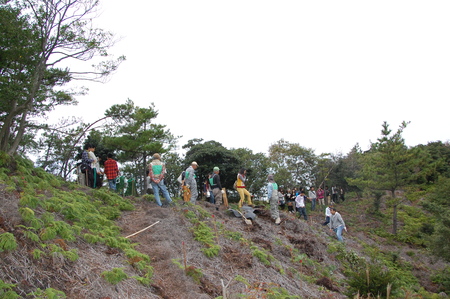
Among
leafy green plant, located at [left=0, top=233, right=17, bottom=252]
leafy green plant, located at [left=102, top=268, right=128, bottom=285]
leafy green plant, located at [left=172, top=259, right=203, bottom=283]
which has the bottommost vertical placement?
leafy green plant, located at [left=172, top=259, right=203, bottom=283]

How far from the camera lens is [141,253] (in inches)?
291

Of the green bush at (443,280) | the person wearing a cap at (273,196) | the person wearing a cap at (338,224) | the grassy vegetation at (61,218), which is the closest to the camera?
the grassy vegetation at (61,218)

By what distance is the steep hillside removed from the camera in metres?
5.50

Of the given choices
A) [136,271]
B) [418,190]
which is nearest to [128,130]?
[136,271]

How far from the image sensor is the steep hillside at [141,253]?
18.0 feet

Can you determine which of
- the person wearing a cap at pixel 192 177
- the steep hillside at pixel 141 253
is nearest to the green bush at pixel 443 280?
the steep hillside at pixel 141 253

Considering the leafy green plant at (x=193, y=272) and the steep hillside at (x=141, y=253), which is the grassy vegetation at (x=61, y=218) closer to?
the steep hillside at (x=141, y=253)

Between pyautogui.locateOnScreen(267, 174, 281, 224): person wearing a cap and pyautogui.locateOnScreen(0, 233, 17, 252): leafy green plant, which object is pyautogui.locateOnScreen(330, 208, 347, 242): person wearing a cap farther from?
pyautogui.locateOnScreen(0, 233, 17, 252): leafy green plant

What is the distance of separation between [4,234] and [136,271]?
2379 millimetres

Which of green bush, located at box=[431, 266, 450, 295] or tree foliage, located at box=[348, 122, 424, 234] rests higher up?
tree foliage, located at box=[348, 122, 424, 234]

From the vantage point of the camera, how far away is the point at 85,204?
30.9ft

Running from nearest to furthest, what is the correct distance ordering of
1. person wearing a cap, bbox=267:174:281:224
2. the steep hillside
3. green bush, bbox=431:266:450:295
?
the steep hillside, green bush, bbox=431:266:450:295, person wearing a cap, bbox=267:174:281:224

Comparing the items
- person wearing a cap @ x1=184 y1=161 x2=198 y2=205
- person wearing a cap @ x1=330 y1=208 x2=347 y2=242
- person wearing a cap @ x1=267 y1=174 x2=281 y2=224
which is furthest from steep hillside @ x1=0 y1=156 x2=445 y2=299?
person wearing a cap @ x1=330 y1=208 x2=347 y2=242

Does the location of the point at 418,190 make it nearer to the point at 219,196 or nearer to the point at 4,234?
the point at 219,196
